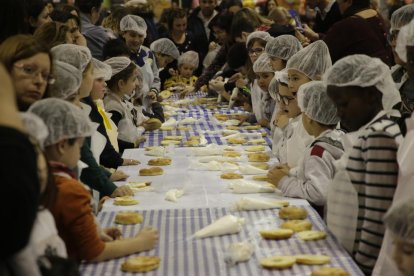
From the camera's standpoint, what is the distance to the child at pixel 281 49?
608 centimetres

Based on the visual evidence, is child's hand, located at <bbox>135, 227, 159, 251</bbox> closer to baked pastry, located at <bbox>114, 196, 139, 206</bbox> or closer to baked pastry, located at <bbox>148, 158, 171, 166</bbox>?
baked pastry, located at <bbox>114, 196, 139, 206</bbox>

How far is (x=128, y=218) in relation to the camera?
341 cm

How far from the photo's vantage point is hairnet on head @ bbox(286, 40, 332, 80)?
5023 millimetres

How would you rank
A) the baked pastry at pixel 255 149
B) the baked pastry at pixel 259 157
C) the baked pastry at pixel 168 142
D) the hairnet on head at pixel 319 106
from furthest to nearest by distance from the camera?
the baked pastry at pixel 168 142 < the baked pastry at pixel 255 149 < the baked pastry at pixel 259 157 < the hairnet on head at pixel 319 106

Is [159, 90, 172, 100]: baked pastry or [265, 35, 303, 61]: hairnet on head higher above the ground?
[265, 35, 303, 61]: hairnet on head

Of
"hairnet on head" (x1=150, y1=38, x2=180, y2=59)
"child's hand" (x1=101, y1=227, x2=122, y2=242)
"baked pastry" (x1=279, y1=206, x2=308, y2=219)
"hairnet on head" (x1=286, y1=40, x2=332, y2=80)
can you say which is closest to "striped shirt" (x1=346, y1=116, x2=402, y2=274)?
"baked pastry" (x1=279, y1=206, x2=308, y2=219)

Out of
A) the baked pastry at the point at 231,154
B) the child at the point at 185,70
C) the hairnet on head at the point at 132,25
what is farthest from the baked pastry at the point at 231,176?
the child at the point at 185,70

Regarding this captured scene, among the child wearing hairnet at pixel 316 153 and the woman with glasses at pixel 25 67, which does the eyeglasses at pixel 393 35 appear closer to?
the child wearing hairnet at pixel 316 153

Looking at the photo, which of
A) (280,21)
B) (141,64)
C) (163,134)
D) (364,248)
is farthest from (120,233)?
(280,21)

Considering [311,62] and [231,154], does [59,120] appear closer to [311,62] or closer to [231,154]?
[231,154]

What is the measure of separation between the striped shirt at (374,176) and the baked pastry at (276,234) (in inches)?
14.9

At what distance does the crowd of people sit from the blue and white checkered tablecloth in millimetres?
98

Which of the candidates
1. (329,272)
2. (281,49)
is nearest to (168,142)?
(281,49)

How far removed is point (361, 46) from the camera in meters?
5.91
